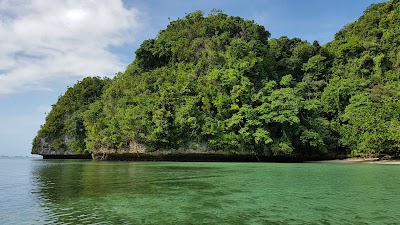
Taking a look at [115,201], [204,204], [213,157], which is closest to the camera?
[204,204]

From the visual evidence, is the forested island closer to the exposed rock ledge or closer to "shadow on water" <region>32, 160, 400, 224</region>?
the exposed rock ledge

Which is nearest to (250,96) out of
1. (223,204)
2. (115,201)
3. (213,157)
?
(213,157)

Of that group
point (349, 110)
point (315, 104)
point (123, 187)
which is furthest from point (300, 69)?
point (123, 187)

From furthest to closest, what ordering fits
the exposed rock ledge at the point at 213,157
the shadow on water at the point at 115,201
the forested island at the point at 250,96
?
the exposed rock ledge at the point at 213,157 → the forested island at the point at 250,96 → the shadow on water at the point at 115,201

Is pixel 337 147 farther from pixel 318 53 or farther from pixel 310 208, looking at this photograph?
pixel 310 208

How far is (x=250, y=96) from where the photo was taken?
35.2 metres

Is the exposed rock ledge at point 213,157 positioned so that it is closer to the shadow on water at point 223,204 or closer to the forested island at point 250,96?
the forested island at point 250,96

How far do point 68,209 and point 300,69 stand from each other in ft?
127

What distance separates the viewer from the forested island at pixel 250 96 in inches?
1286

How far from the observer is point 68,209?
8.16m

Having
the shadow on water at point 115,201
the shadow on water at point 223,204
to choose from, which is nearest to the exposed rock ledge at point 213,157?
the shadow on water at point 115,201

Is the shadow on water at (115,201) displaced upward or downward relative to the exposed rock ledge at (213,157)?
downward

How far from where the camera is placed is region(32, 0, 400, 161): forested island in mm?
32656

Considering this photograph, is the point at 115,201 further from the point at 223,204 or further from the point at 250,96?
the point at 250,96
